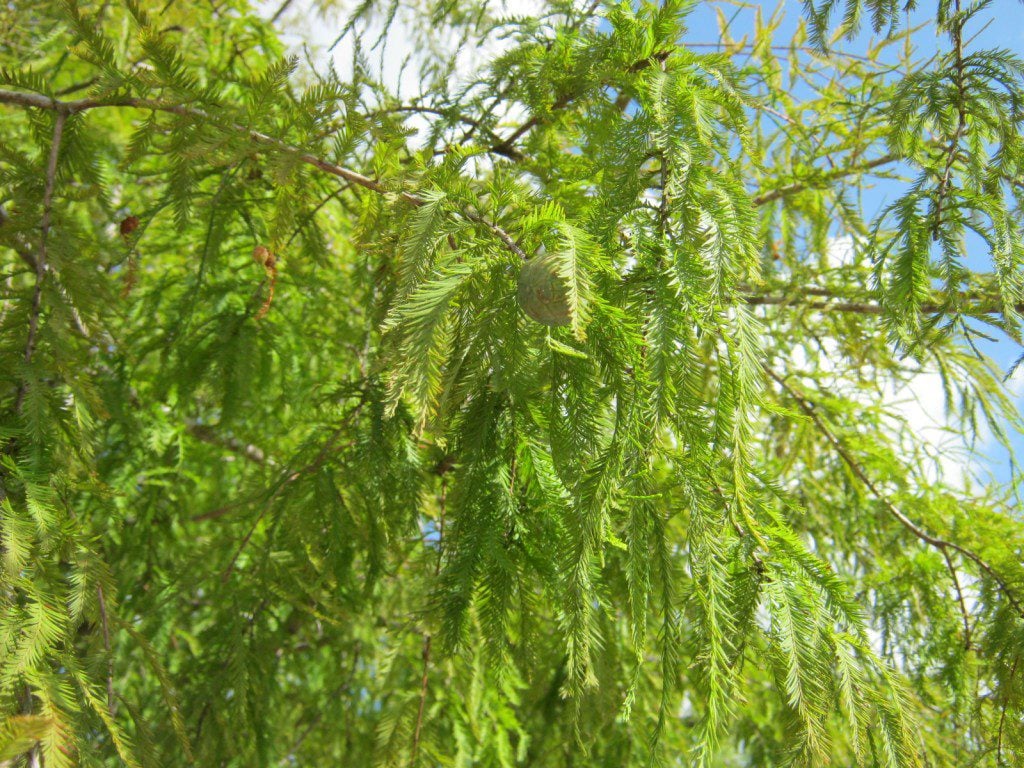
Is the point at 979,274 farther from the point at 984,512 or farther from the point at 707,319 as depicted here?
the point at 707,319

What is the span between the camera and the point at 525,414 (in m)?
1.06

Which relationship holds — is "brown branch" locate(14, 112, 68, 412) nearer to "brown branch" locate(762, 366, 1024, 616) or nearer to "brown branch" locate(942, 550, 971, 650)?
"brown branch" locate(762, 366, 1024, 616)

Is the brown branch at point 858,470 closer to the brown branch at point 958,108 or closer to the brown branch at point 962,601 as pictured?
the brown branch at point 962,601

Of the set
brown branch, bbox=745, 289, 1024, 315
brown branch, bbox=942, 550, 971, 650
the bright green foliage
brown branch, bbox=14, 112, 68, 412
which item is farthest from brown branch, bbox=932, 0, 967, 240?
brown branch, bbox=14, 112, 68, 412

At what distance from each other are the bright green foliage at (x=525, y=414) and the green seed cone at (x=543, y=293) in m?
0.02

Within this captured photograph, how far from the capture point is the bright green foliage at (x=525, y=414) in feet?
3.06

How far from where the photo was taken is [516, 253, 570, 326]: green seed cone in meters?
0.85

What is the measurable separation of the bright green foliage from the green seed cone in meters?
0.02

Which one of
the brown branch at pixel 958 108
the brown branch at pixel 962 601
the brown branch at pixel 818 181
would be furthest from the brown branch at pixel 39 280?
the brown branch at pixel 962 601

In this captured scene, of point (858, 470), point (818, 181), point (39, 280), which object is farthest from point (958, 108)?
point (39, 280)

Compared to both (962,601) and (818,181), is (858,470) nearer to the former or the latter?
(962,601)

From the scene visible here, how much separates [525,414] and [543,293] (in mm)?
234

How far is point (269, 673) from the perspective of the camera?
1.94 m

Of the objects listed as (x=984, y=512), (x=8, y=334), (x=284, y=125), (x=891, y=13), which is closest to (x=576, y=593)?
(x=284, y=125)
